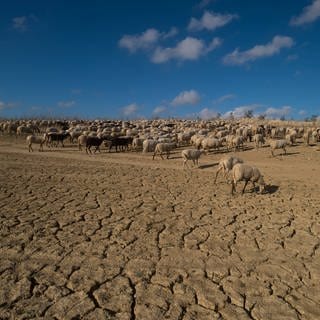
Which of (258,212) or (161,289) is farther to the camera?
(258,212)

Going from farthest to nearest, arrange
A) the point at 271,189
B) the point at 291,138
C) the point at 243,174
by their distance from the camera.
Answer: the point at 291,138 < the point at 271,189 < the point at 243,174

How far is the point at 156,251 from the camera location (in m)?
7.12

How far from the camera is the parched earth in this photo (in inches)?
211

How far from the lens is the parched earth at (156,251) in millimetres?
5363

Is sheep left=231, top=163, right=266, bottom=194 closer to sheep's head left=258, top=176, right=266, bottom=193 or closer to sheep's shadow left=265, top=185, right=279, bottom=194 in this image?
sheep's head left=258, top=176, right=266, bottom=193

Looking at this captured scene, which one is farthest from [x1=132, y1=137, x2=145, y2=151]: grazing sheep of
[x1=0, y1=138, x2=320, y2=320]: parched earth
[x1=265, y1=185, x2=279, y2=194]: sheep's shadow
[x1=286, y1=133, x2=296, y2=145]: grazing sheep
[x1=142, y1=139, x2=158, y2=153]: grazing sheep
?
[x1=265, y1=185, x2=279, y2=194]: sheep's shadow

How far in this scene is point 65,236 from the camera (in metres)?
7.70

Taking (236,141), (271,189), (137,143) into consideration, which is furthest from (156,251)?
(137,143)

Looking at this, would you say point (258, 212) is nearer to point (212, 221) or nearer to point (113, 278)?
point (212, 221)

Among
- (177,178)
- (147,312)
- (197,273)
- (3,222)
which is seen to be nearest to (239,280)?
(197,273)

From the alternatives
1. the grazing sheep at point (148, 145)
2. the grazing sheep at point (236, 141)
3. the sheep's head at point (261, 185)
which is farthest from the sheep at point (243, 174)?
the grazing sheep at point (236, 141)

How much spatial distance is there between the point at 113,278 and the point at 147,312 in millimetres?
1100

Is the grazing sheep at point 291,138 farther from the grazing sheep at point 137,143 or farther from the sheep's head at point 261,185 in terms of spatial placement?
the sheep's head at point 261,185

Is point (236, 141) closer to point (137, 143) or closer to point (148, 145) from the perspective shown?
point (148, 145)
